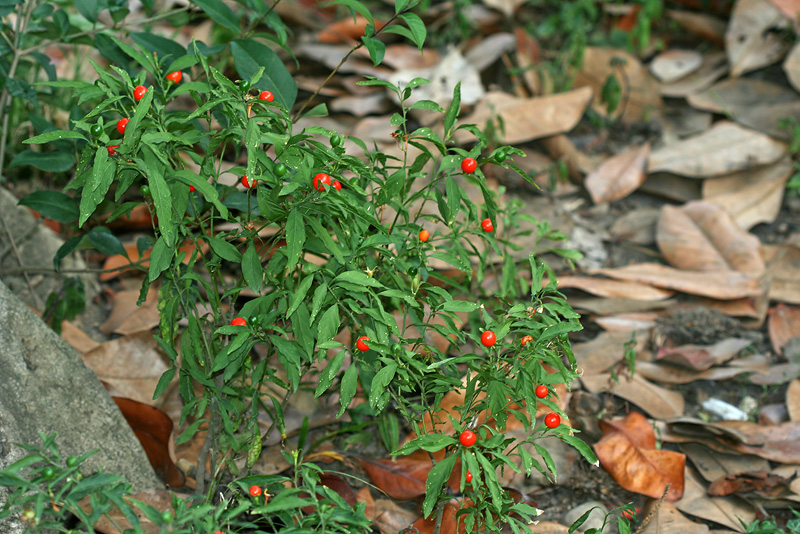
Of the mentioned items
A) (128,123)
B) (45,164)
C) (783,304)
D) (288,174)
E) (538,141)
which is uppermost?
(128,123)

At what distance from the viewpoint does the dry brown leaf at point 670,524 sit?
1.91 m

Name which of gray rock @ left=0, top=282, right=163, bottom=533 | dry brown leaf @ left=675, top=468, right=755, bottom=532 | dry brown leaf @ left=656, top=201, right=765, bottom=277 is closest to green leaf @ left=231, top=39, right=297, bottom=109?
gray rock @ left=0, top=282, right=163, bottom=533

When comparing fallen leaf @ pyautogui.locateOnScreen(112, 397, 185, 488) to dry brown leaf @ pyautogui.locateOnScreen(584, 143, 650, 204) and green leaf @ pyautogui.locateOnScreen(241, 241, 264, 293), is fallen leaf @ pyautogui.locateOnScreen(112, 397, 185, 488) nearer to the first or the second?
green leaf @ pyautogui.locateOnScreen(241, 241, 264, 293)

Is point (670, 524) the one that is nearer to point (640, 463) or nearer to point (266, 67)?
point (640, 463)

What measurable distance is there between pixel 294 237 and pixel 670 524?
1.30 metres

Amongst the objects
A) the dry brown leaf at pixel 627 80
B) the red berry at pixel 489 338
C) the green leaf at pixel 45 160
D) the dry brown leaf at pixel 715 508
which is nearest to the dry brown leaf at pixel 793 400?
the dry brown leaf at pixel 715 508

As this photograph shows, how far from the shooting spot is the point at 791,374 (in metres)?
2.47

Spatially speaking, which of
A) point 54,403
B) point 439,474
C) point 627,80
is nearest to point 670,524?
point 439,474

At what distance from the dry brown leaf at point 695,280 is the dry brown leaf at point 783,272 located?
0.39ft

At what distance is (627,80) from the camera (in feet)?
12.1

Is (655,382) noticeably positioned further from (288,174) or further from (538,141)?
(288,174)

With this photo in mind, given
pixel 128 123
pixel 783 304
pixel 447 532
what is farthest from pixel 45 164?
pixel 783 304

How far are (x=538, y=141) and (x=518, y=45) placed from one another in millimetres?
575

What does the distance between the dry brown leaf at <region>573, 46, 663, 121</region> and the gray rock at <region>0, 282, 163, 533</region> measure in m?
2.73
